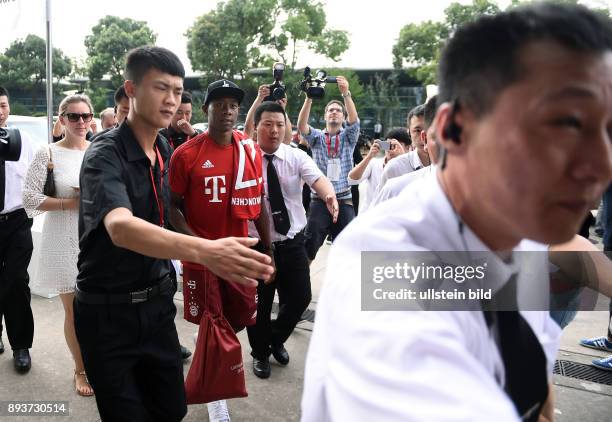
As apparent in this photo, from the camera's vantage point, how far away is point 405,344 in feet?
2.30

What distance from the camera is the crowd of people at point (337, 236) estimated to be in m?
0.74

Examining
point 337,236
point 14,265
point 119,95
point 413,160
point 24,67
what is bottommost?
point 14,265

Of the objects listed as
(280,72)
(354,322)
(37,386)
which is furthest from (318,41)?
(354,322)

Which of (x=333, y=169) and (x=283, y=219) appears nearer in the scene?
(x=283, y=219)

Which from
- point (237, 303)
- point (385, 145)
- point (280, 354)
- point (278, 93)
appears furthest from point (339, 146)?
point (237, 303)

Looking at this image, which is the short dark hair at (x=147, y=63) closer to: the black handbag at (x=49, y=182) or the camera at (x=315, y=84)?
the black handbag at (x=49, y=182)

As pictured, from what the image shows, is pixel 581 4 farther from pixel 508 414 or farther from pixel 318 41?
pixel 318 41

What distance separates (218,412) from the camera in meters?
2.89

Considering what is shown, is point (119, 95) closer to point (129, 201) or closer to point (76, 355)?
point (76, 355)

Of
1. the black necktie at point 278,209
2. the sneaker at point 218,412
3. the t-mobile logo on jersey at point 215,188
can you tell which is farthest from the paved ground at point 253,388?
the t-mobile logo on jersey at point 215,188

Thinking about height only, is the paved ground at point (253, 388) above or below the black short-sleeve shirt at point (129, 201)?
below

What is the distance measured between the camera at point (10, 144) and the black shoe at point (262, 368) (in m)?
1.99

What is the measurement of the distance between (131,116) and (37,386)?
2100 mm

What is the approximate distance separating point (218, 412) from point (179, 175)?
1347 millimetres
